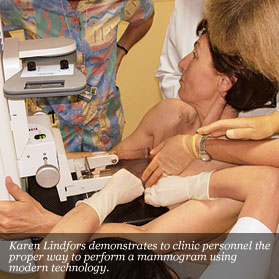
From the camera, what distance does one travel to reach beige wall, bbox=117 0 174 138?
2.34 metres

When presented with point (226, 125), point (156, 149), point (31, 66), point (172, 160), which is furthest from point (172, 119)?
point (31, 66)

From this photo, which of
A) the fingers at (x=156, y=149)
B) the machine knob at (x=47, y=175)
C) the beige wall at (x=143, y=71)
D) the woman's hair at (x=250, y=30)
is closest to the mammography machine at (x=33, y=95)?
the machine knob at (x=47, y=175)

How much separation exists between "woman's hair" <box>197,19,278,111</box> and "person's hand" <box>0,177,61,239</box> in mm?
715

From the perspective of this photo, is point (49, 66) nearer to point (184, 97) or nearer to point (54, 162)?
point (54, 162)

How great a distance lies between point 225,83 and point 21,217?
796 mm

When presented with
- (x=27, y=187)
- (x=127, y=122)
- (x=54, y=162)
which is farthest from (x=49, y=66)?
(x=127, y=122)

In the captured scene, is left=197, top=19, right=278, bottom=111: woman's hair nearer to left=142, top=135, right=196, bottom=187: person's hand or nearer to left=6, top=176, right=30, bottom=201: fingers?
left=142, top=135, right=196, bottom=187: person's hand

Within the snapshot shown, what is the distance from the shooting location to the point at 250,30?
112cm

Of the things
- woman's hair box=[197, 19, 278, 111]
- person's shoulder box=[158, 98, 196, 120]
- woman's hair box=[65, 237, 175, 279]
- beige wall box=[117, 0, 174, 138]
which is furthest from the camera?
beige wall box=[117, 0, 174, 138]

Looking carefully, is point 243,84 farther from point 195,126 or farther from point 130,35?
point 130,35

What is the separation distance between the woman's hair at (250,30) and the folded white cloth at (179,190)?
36 cm

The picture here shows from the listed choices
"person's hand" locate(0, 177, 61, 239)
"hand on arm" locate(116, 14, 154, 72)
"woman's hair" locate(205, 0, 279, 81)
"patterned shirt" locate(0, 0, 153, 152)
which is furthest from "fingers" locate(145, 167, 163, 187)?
"hand on arm" locate(116, 14, 154, 72)

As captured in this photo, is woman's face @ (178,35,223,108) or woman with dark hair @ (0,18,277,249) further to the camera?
woman's face @ (178,35,223,108)

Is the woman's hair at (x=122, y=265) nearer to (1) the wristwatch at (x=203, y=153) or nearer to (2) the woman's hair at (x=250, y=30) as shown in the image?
(1) the wristwatch at (x=203, y=153)
